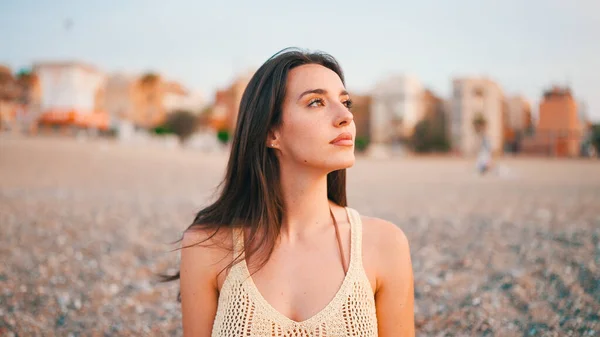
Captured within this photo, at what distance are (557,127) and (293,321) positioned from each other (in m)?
65.8

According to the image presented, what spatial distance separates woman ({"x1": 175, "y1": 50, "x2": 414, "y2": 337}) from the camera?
2.13m

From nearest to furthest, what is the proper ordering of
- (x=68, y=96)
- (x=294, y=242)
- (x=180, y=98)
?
1. (x=294, y=242)
2. (x=68, y=96)
3. (x=180, y=98)

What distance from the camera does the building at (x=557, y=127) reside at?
57.1 m

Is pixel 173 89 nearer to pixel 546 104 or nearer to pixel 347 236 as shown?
pixel 546 104

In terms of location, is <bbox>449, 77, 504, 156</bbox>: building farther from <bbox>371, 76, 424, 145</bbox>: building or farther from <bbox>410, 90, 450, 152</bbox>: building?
<bbox>371, 76, 424, 145</bbox>: building

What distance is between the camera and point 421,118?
64438mm

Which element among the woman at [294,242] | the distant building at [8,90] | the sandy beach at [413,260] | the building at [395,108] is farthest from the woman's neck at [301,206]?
the building at [395,108]

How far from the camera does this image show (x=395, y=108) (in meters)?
64.3

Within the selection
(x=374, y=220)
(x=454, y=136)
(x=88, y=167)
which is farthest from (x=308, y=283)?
(x=454, y=136)

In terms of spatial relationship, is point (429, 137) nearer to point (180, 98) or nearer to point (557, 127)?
point (557, 127)

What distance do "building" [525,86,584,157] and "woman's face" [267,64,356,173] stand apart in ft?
199

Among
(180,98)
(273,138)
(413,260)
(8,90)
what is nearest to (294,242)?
(273,138)

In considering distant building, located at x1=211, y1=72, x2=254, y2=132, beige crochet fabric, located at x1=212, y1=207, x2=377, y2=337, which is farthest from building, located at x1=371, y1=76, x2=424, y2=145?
beige crochet fabric, located at x1=212, y1=207, x2=377, y2=337

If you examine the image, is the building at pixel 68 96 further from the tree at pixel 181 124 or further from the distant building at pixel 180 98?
the distant building at pixel 180 98
